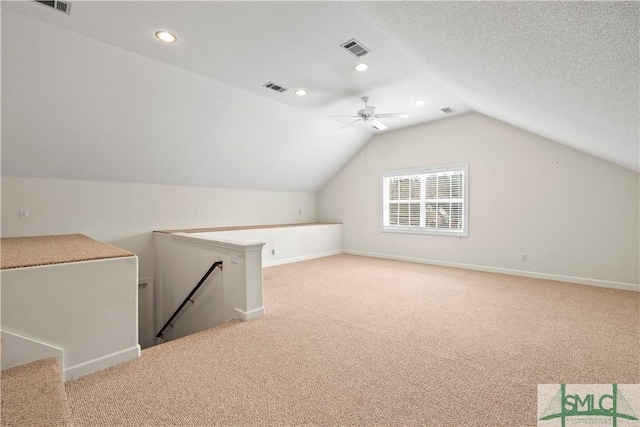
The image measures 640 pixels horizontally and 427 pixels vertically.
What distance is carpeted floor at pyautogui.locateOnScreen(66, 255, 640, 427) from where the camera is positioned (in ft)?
5.69

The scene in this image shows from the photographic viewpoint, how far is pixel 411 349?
250 centimetres

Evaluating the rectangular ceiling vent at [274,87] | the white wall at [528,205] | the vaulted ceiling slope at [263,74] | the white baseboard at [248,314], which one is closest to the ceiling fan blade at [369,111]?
the vaulted ceiling slope at [263,74]

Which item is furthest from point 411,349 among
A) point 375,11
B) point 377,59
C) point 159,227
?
point 159,227

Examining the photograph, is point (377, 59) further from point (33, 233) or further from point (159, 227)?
point (33, 233)

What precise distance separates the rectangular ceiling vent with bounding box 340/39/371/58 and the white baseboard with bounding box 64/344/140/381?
3.49m

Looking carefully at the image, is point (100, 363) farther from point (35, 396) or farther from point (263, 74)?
point (263, 74)

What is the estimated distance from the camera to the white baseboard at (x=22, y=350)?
1.89 metres

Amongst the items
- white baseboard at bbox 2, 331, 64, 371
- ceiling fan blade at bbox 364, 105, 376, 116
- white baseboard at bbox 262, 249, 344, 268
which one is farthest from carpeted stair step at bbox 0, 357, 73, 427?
ceiling fan blade at bbox 364, 105, 376, 116

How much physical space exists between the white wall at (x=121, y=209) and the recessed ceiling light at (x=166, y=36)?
9.80ft

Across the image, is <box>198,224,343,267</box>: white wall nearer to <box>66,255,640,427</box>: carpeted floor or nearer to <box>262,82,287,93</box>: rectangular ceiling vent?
<box>66,255,640,427</box>: carpeted floor

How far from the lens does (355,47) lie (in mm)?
3107

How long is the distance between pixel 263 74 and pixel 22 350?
3529 millimetres

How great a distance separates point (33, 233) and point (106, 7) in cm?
358

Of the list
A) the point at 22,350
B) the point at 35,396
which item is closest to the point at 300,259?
the point at 22,350
